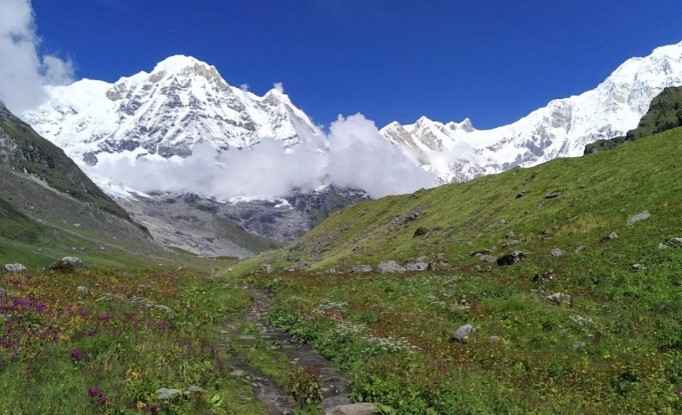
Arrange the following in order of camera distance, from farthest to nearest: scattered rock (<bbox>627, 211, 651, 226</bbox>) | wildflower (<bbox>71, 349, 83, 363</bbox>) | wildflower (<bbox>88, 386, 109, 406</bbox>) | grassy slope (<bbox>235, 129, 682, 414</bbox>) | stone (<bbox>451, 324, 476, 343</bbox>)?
scattered rock (<bbox>627, 211, 651, 226</bbox>) < stone (<bbox>451, 324, 476, 343</bbox>) < grassy slope (<bbox>235, 129, 682, 414</bbox>) < wildflower (<bbox>71, 349, 83, 363</bbox>) < wildflower (<bbox>88, 386, 109, 406</bbox>)

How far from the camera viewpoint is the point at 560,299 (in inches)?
970

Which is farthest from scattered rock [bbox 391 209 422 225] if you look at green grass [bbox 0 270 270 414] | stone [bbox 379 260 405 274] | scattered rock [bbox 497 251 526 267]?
green grass [bbox 0 270 270 414]

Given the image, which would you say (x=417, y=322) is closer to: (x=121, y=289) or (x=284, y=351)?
(x=284, y=351)

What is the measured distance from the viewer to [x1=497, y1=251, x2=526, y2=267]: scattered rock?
36031 mm

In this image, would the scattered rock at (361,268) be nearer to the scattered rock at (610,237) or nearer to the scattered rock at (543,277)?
the scattered rock at (543,277)

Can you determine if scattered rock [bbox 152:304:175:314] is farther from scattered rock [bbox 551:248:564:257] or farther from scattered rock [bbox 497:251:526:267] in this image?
scattered rock [bbox 551:248:564:257]

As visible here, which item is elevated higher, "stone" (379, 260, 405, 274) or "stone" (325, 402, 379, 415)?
"stone" (379, 260, 405, 274)

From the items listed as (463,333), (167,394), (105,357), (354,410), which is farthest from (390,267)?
(167,394)

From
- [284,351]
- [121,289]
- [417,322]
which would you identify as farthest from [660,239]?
[121,289]

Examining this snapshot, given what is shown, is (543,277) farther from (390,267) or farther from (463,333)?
(390,267)

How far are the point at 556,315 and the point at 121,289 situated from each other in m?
22.0

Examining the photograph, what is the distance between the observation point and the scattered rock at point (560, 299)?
24.4 metres

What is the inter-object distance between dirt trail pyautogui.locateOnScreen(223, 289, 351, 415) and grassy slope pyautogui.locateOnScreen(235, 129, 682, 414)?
→ 0.60m

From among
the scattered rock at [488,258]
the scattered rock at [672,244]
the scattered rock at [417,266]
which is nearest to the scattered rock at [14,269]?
the scattered rock at [417,266]
